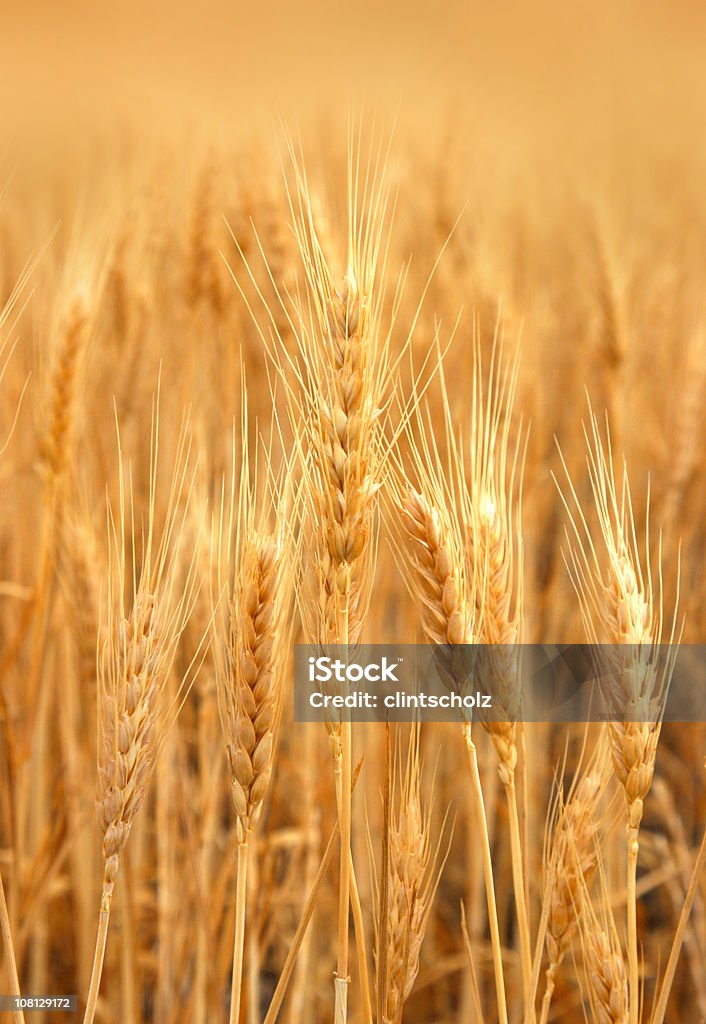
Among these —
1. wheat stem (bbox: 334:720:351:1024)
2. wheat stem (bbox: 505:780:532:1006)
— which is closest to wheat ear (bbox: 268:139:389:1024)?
wheat stem (bbox: 334:720:351:1024)

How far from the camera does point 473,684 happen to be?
599mm

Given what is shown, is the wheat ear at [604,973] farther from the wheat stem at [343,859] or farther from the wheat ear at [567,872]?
the wheat stem at [343,859]

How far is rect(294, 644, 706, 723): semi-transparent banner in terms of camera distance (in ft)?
1.96

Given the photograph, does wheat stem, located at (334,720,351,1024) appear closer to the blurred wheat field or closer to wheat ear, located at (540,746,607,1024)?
the blurred wheat field

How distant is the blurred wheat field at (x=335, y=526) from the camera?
612 mm

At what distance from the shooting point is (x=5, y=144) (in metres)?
1.20

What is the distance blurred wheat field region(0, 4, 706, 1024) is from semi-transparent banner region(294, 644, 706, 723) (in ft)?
0.04

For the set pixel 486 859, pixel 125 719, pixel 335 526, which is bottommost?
pixel 486 859

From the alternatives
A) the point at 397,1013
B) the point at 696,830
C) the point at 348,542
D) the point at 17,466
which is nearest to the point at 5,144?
the point at 17,466

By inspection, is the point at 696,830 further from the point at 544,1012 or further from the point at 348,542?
the point at 348,542

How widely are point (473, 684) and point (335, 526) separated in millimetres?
171

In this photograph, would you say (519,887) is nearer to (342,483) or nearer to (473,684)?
(473,684)

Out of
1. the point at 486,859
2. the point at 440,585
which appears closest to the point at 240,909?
the point at 486,859

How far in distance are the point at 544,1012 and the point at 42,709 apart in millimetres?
676
